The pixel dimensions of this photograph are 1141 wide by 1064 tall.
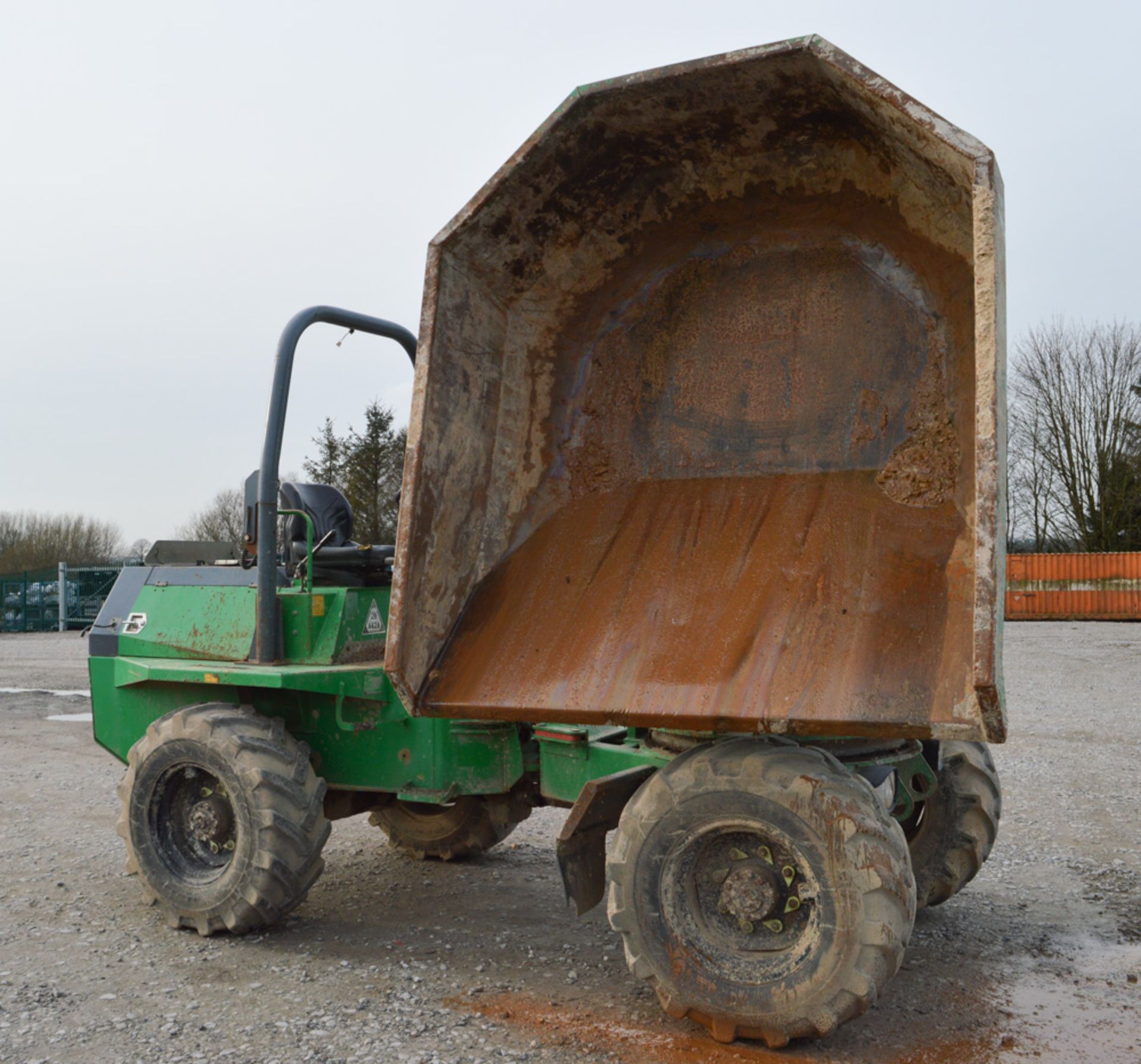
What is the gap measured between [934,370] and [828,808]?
1.66m

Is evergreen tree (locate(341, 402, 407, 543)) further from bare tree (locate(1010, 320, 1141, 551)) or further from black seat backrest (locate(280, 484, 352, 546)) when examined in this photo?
bare tree (locate(1010, 320, 1141, 551))

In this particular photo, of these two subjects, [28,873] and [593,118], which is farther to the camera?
[28,873]

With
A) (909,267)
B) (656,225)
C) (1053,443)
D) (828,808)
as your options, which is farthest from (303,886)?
(1053,443)

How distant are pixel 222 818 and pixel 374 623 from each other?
3.51 ft

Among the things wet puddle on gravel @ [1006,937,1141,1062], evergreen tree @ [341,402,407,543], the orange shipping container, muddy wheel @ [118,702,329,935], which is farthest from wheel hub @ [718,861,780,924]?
the orange shipping container

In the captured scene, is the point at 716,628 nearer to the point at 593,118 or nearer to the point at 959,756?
the point at 959,756

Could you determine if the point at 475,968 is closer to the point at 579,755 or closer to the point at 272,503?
the point at 579,755

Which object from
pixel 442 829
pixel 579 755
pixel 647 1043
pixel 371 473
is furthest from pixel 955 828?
pixel 371 473

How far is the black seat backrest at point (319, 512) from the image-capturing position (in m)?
5.55

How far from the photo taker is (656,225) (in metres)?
4.62

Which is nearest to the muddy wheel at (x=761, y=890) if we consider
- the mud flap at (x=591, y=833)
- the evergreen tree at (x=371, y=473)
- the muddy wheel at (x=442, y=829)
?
the mud flap at (x=591, y=833)

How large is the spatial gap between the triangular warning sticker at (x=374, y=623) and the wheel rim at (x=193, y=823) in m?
0.91

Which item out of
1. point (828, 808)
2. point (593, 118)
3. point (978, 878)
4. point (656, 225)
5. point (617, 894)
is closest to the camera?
point (828, 808)

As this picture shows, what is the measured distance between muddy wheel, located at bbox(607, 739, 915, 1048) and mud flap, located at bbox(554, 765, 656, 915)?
17cm
